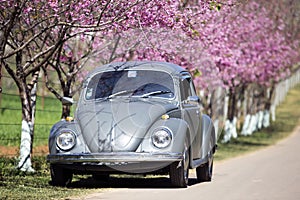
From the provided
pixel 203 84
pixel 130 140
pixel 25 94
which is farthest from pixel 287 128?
pixel 130 140

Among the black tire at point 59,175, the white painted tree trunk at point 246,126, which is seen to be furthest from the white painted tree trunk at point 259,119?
the black tire at point 59,175

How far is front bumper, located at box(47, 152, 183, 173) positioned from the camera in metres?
12.9

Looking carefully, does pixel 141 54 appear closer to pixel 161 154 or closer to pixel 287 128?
pixel 161 154

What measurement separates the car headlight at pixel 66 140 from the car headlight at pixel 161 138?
128 cm

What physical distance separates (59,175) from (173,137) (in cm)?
205

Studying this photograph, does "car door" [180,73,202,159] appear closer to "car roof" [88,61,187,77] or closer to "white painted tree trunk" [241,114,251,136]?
"car roof" [88,61,187,77]

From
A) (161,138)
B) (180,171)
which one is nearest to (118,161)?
(161,138)

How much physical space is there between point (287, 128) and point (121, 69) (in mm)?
39804

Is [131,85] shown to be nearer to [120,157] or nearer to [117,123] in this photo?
[117,123]

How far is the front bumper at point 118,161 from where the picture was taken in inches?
508

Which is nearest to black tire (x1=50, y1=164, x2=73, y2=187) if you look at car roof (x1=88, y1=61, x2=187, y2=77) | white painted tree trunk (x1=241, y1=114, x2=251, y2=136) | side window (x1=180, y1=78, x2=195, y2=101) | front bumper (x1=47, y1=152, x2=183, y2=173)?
front bumper (x1=47, y1=152, x2=183, y2=173)

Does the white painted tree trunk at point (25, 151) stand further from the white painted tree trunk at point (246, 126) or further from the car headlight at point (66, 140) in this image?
the white painted tree trunk at point (246, 126)

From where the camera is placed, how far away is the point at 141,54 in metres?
20.5

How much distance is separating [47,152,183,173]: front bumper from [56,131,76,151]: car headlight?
18 centimetres
